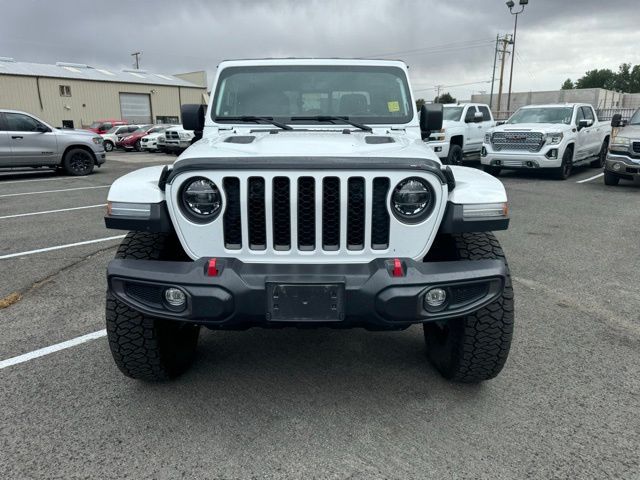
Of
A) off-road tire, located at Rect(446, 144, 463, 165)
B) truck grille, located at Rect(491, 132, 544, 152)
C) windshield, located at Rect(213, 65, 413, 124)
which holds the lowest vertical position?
off-road tire, located at Rect(446, 144, 463, 165)

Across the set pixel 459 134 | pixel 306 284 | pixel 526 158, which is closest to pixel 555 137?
pixel 526 158

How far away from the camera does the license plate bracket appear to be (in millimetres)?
2246

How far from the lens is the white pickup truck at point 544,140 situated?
11414 mm

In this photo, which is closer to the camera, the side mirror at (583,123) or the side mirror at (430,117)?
the side mirror at (430,117)

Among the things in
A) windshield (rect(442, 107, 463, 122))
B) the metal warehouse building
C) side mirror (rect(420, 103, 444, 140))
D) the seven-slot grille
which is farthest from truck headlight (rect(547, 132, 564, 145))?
the metal warehouse building

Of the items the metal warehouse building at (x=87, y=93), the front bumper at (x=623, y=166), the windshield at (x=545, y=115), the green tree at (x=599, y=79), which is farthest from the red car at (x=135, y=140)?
the green tree at (x=599, y=79)

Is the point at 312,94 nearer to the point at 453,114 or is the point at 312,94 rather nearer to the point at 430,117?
the point at 430,117

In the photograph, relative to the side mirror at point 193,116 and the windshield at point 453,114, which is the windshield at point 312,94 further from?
the windshield at point 453,114

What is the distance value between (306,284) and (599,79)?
12000 cm

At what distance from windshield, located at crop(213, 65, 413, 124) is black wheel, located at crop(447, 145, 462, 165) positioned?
9.68 metres

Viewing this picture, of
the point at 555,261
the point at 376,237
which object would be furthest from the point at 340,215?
the point at 555,261

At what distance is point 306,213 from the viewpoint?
7.86ft

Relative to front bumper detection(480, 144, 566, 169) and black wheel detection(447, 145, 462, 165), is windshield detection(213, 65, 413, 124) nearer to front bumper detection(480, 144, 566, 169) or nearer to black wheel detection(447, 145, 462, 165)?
front bumper detection(480, 144, 566, 169)

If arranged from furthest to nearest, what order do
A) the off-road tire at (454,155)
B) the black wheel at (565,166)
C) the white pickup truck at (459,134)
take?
1. the off-road tire at (454,155)
2. the white pickup truck at (459,134)
3. the black wheel at (565,166)
